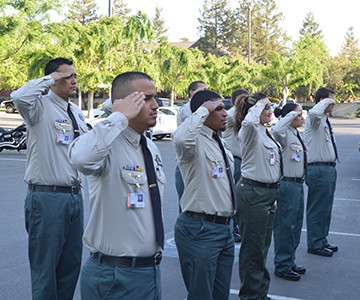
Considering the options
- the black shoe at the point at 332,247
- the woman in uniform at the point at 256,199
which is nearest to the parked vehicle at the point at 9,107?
the black shoe at the point at 332,247

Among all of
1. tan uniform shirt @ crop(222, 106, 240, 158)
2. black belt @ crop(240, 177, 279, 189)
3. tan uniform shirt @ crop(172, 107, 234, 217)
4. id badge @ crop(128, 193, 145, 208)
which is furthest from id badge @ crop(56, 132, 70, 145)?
tan uniform shirt @ crop(222, 106, 240, 158)

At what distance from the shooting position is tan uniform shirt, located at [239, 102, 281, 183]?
539 centimetres

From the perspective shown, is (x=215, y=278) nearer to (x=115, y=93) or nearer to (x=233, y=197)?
(x=233, y=197)

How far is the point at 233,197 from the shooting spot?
446cm

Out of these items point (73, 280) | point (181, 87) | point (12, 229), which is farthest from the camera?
point (181, 87)

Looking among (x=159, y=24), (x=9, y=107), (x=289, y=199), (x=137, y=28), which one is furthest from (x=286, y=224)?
(x=159, y=24)

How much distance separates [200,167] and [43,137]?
146 cm

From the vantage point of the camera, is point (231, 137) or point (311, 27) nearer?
point (231, 137)

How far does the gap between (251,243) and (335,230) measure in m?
3.84

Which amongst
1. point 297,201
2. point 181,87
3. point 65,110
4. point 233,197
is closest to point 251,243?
point 233,197

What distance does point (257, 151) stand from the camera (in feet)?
17.8

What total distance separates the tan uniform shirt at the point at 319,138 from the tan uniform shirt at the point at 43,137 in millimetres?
3593

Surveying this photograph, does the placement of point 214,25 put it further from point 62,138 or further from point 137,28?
point 62,138

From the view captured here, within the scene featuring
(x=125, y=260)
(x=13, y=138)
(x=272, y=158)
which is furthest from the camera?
(x=13, y=138)
